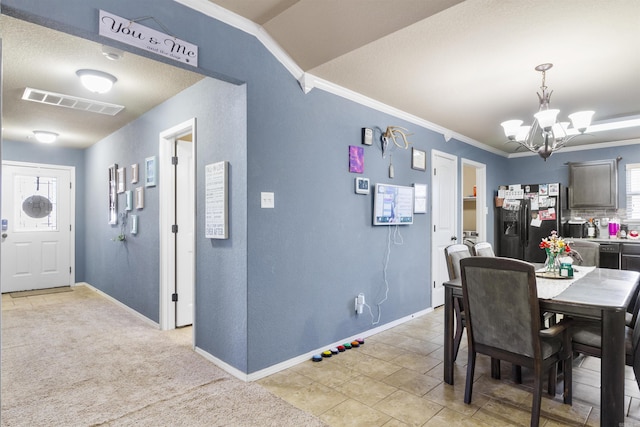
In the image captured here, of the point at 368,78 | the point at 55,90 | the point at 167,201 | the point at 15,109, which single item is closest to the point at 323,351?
the point at 167,201

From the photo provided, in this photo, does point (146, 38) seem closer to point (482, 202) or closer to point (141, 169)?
point (141, 169)

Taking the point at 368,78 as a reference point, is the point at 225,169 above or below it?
below

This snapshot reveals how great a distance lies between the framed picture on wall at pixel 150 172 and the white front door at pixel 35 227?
3.22 m

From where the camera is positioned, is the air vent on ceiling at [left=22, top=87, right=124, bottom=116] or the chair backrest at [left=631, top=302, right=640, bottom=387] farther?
the air vent on ceiling at [left=22, top=87, right=124, bottom=116]

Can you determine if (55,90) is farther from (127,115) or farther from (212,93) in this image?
(212,93)

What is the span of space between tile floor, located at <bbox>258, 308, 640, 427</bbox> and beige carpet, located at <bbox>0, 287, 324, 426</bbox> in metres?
0.23

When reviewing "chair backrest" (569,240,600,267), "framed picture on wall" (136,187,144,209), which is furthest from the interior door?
"chair backrest" (569,240,600,267)

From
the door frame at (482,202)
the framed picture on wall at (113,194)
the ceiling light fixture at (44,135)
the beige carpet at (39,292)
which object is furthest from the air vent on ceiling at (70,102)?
the door frame at (482,202)

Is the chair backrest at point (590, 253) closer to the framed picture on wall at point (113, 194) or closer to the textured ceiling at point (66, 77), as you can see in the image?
the textured ceiling at point (66, 77)

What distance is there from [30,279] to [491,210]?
7.74 metres

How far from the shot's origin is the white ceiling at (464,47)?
2.23 m

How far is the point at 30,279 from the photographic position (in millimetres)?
5973

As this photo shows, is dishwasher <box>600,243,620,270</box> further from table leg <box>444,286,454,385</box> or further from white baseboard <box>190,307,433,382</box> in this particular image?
table leg <box>444,286,454,385</box>

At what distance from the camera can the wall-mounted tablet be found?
150 inches
